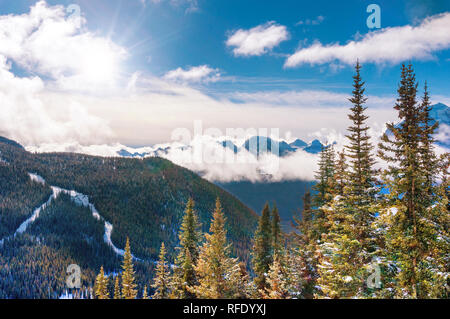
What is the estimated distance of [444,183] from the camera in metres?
12.2

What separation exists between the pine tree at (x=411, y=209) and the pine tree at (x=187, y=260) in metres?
19.3

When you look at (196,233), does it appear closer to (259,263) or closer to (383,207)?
(259,263)

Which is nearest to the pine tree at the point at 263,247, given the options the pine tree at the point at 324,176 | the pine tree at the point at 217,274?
the pine tree at the point at 324,176

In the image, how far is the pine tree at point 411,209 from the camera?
11.6 m

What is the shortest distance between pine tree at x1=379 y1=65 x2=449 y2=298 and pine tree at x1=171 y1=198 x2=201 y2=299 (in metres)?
19.3

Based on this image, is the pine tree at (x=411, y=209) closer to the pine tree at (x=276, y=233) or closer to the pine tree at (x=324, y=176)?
the pine tree at (x=324, y=176)

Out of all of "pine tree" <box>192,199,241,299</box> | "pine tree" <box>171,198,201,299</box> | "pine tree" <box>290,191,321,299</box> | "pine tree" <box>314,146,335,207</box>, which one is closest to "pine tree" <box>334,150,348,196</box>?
"pine tree" <box>314,146,335,207</box>

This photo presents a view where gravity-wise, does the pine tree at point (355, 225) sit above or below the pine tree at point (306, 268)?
above

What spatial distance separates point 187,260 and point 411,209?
73.4 feet

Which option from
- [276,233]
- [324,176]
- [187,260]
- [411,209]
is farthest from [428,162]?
[276,233]

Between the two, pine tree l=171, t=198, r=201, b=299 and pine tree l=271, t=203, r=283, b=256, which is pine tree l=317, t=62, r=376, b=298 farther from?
pine tree l=271, t=203, r=283, b=256

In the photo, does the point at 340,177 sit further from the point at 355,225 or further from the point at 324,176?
the point at 324,176
